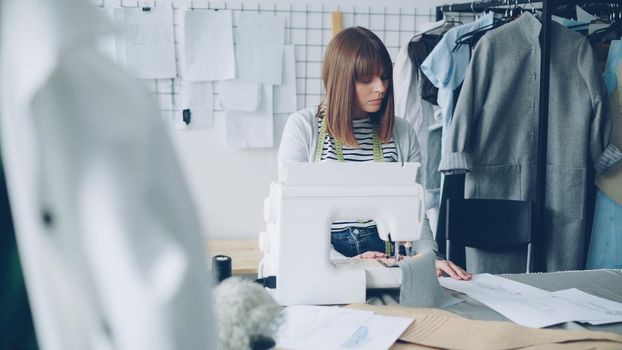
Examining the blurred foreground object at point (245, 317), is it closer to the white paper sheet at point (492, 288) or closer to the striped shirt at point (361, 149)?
the white paper sheet at point (492, 288)

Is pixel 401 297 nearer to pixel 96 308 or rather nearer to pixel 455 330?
pixel 455 330

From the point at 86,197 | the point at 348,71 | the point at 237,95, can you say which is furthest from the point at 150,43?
the point at 86,197

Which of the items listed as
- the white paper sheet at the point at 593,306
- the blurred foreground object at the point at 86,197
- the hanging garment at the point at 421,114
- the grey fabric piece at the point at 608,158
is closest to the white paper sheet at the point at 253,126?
the hanging garment at the point at 421,114

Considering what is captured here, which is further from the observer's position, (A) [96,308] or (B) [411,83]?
(B) [411,83]

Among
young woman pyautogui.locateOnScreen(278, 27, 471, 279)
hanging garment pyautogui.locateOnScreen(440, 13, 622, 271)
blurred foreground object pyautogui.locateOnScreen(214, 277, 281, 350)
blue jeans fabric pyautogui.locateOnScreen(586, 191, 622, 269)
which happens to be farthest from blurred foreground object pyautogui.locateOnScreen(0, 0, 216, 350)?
blue jeans fabric pyautogui.locateOnScreen(586, 191, 622, 269)

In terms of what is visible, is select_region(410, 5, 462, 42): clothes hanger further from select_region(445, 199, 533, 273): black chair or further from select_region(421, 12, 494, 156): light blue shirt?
select_region(445, 199, 533, 273): black chair

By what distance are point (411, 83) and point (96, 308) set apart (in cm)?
260

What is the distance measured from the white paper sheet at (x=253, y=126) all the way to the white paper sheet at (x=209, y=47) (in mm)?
179

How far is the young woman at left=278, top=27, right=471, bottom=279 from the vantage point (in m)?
2.04

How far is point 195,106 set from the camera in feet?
9.37

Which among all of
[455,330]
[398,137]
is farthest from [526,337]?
[398,137]

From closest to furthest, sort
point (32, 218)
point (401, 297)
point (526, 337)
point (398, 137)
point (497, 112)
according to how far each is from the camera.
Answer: point (32, 218), point (526, 337), point (401, 297), point (398, 137), point (497, 112)

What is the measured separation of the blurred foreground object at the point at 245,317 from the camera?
2.27ft

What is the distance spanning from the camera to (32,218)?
42 cm
